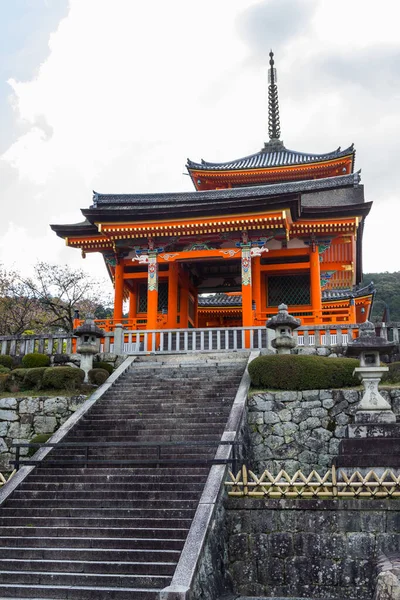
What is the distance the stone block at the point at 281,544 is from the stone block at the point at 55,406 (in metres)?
6.99

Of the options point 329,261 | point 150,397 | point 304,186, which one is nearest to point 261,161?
point 304,186

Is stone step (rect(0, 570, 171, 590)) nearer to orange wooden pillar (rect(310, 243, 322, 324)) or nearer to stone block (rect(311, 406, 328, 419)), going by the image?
stone block (rect(311, 406, 328, 419))

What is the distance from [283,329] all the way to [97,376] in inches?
204

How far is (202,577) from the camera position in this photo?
697 cm

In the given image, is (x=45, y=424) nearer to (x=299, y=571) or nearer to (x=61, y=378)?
(x=61, y=378)

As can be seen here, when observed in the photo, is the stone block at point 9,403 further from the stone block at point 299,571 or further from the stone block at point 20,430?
the stone block at point 299,571

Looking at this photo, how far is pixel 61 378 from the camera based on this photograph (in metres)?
14.0

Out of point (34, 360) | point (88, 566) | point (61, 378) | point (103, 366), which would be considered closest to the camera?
point (88, 566)

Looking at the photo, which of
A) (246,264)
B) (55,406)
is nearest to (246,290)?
(246,264)

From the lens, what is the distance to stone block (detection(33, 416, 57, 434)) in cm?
1324

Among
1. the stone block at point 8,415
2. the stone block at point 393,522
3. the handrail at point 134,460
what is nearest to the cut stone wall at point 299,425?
the handrail at point 134,460

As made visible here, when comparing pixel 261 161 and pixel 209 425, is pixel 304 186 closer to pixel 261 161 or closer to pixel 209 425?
pixel 261 161

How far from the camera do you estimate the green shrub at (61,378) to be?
13.9 m

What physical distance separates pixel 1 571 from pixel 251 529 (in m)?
3.70
